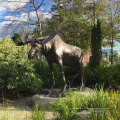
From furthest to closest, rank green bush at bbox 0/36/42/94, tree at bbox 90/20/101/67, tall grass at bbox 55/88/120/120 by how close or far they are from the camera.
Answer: tree at bbox 90/20/101/67
green bush at bbox 0/36/42/94
tall grass at bbox 55/88/120/120

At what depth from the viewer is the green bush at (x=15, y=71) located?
6445mm

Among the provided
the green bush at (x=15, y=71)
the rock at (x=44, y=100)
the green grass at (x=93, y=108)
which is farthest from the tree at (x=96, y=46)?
the green grass at (x=93, y=108)

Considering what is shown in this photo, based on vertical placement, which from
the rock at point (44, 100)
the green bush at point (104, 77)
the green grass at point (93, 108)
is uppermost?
the green grass at point (93, 108)

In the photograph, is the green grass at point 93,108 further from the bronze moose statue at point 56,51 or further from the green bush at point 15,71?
the green bush at point 15,71

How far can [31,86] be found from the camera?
6.91m

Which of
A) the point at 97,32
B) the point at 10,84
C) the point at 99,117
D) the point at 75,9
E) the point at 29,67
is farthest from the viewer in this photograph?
the point at 75,9

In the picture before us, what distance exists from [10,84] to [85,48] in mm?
10176

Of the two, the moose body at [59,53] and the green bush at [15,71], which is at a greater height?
the moose body at [59,53]

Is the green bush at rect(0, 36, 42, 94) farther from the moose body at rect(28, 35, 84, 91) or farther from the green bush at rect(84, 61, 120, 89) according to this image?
the green bush at rect(84, 61, 120, 89)

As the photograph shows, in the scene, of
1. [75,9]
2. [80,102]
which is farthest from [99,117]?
[75,9]

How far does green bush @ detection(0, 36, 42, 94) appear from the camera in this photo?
6445 mm

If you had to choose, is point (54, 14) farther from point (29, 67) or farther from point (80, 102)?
point (80, 102)

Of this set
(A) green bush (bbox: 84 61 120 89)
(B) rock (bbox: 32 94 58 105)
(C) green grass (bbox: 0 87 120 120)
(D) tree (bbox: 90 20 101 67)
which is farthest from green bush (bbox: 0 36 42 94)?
(D) tree (bbox: 90 20 101 67)

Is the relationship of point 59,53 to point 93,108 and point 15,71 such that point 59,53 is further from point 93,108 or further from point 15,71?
point 15,71
